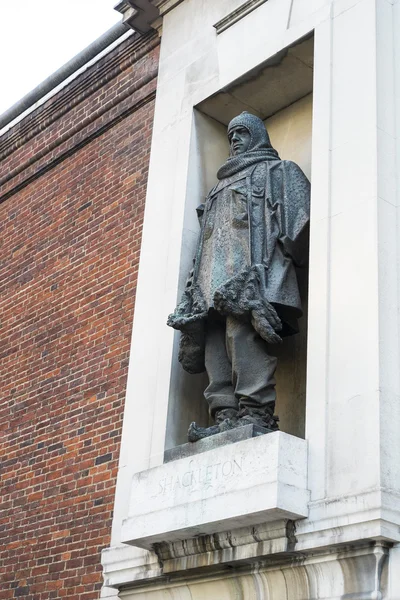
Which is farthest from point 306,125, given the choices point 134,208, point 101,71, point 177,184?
point 101,71

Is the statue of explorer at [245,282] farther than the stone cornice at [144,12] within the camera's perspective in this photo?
No

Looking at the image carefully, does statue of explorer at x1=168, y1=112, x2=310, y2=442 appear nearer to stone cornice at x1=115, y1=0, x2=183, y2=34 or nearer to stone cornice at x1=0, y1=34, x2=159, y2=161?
stone cornice at x1=115, y1=0, x2=183, y2=34

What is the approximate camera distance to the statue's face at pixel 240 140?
8.21 metres

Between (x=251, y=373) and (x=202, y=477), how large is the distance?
86 cm

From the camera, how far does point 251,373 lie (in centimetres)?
717

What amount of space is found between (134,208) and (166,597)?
4.00 m

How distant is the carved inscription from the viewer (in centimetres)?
653

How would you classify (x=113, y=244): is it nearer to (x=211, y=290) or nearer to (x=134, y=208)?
(x=134, y=208)

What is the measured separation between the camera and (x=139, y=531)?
274 inches

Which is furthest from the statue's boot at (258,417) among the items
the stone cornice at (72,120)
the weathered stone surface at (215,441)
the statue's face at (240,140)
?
the stone cornice at (72,120)

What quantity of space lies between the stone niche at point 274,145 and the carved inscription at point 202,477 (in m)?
0.72

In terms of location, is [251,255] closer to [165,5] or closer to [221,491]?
[221,491]

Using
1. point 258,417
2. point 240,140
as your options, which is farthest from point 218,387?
point 240,140

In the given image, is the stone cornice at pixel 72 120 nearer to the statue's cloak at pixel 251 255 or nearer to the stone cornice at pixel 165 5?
the stone cornice at pixel 165 5
